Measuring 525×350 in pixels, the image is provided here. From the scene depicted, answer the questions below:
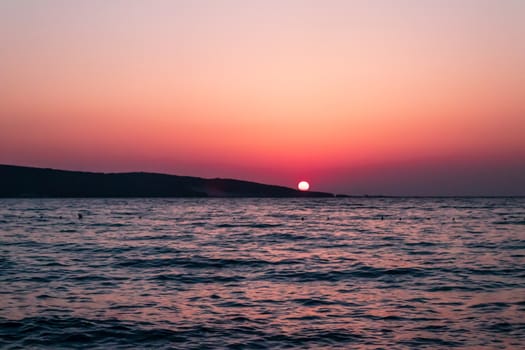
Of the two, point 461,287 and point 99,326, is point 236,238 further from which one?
point 99,326

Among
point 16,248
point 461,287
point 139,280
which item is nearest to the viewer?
point 461,287

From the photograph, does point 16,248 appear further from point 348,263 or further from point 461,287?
point 461,287

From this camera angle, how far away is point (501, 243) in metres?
47.9

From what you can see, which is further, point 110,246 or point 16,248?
point 110,246

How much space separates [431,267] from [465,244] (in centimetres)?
1630

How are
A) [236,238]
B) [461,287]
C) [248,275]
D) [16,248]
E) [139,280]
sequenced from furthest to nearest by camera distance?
[236,238], [16,248], [248,275], [139,280], [461,287]

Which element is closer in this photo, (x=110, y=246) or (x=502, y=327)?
(x=502, y=327)

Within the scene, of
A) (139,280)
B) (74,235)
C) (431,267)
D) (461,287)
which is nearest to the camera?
(461,287)

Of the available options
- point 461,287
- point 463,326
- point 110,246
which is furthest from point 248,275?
point 110,246

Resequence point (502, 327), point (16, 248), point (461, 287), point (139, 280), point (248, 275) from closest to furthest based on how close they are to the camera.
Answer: point (502, 327) → point (461, 287) → point (139, 280) → point (248, 275) → point (16, 248)

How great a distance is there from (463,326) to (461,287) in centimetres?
787

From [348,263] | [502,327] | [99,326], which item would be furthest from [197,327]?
[348,263]

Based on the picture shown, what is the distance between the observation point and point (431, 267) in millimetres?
32562

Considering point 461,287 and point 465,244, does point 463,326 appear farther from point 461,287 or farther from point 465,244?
point 465,244
